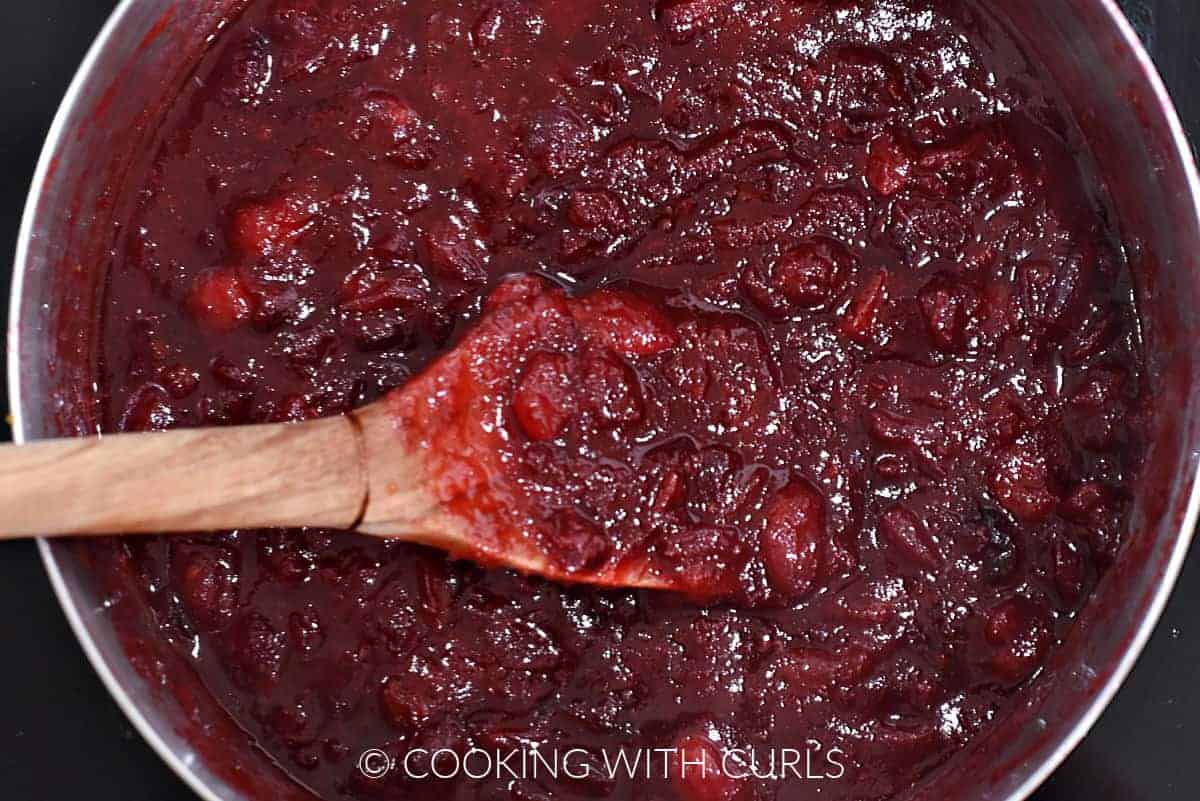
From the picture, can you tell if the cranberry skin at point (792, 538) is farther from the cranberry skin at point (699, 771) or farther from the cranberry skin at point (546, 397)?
the cranberry skin at point (546, 397)

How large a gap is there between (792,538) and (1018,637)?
68 centimetres

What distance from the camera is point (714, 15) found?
109 inches

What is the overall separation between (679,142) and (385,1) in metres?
0.84

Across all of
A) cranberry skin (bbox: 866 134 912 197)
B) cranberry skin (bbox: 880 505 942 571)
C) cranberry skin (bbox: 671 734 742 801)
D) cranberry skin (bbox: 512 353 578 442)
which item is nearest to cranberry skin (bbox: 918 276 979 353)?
cranberry skin (bbox: 866 134 912 197)

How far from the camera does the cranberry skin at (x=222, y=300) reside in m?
2.72

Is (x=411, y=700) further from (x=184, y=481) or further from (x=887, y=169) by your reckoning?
(x=887, y=169)

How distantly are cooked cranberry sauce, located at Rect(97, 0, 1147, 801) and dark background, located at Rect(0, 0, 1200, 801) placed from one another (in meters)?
0.51

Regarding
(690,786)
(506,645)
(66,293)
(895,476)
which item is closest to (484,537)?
(506,645)

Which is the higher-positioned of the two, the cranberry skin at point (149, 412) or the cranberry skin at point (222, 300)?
the cranberry skin at point (222, 300)

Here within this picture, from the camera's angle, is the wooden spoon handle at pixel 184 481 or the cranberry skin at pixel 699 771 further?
the cranberry skin at pixel 699 771

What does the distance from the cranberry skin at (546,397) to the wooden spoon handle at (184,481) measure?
388 mm

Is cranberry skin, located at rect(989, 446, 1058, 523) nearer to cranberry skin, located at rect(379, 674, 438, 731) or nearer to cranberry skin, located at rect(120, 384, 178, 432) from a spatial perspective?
cranberry skin, located at rect(379, 674, 438, 731)

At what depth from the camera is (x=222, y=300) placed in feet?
→ 8.92

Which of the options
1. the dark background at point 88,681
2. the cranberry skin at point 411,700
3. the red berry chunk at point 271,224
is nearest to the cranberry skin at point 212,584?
the cranberry skin at point 411,700
